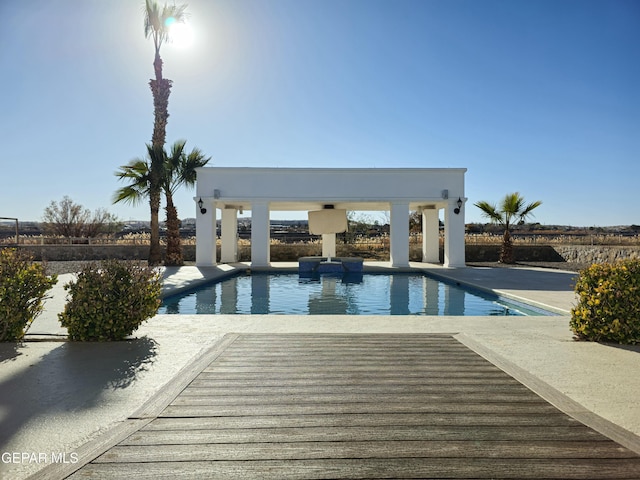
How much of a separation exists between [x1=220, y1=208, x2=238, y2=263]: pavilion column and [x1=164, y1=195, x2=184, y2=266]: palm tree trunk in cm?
208

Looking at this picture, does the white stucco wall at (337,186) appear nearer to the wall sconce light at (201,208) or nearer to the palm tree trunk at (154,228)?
the wall sconce light at (201,208)

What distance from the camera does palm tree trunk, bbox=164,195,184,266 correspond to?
1825 centimetres

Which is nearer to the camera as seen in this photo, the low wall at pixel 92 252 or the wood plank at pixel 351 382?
the wood plank at pixel 351 382

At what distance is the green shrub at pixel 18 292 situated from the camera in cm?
512

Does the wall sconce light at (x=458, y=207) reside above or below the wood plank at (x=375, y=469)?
above

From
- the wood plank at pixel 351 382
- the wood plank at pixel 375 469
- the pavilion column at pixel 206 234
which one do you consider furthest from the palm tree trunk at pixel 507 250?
the wood plank at pixel 375 469

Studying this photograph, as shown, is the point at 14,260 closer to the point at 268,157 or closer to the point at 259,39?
the point at 259,39

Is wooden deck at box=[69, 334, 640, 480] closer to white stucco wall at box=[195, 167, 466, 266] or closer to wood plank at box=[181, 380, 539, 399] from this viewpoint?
wood plank at box=[181, 380, 539, 399]

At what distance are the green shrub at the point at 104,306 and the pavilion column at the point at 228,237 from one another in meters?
14.3

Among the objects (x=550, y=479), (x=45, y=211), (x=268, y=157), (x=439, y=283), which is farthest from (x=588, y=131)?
(x=45, y=211)

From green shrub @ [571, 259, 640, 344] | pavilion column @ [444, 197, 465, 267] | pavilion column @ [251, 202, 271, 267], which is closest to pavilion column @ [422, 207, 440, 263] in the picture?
pavilion column @ [444, 197, 465, 267]

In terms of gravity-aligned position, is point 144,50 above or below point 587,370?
above

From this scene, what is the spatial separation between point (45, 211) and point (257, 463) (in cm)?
3340

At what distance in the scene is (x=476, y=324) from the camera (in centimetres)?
643
